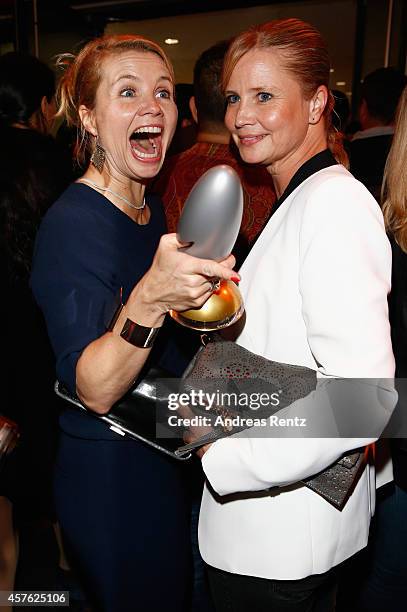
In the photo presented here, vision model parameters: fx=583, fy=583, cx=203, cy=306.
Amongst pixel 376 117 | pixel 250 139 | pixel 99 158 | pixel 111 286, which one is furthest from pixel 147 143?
pixel 376 117

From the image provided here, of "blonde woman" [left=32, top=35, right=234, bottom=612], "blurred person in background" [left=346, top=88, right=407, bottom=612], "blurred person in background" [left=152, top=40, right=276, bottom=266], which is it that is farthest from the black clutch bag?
"blurred person in background" [left=152, top=40, right=276, bottom=266]

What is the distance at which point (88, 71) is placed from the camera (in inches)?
48.5

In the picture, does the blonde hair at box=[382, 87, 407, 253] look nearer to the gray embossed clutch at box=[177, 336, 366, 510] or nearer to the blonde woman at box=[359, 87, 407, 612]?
the blonde woman at box=[359, 87, 407, 612]

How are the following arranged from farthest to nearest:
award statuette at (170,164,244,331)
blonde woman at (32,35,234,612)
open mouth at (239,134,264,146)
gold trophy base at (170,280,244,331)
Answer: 1. open mouth at (239,134,264,146)
2. blonde woman at (32,35,234,612)
3. gold trophy base at (170,280,244,331)
4. award statuette at (170,164,244,331)

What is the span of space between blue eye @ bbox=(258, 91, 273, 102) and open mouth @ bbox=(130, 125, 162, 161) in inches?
9.5

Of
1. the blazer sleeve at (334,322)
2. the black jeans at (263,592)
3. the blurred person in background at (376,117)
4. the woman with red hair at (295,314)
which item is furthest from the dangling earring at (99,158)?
the blurred person in background at (376,117)

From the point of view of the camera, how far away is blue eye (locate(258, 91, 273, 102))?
1147 millimetres

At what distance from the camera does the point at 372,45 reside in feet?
18.8

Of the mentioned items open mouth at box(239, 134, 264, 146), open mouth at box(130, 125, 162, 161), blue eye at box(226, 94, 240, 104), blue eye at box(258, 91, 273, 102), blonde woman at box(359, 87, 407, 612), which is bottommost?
blonde woman at box(359, 87, 407, 612)

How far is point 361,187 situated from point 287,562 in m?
0.67

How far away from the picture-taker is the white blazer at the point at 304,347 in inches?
35.2

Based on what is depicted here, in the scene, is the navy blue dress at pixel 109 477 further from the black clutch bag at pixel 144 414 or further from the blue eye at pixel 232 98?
the blue eye at pixel 232 98

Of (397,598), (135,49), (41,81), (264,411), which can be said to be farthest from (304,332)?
(41,81)

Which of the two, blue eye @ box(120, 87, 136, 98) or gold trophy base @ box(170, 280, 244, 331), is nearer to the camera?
gold trophy base @ box(170, 280, 244, 331)
